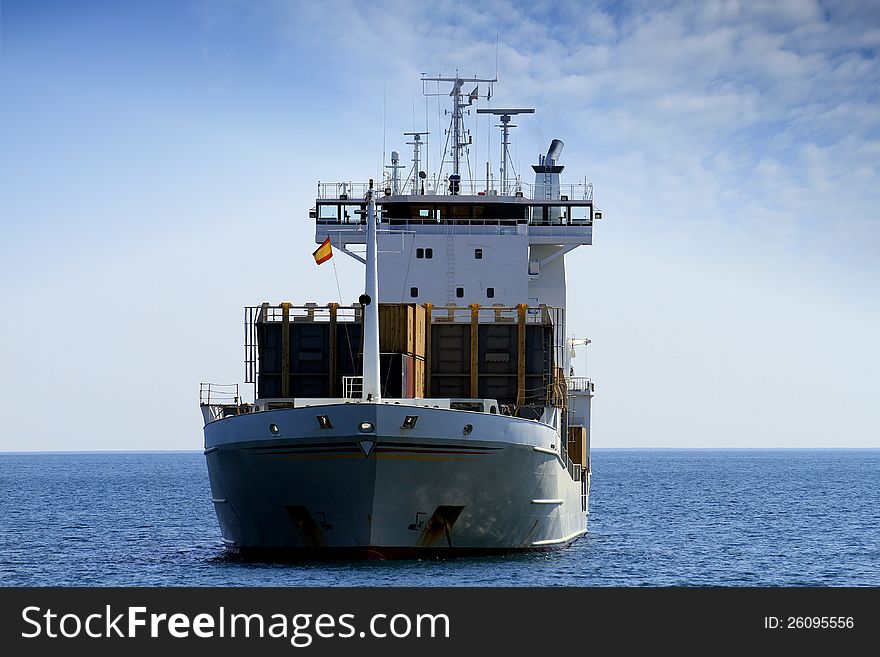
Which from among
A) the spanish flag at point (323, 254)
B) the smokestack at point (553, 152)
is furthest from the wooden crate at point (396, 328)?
the smokestack at point (553, 152)

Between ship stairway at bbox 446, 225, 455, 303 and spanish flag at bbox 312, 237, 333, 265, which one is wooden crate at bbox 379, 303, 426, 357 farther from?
ship stairway at bbox 446, 225, 455, 303

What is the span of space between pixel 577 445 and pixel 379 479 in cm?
1362

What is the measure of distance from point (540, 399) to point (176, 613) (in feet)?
59.1

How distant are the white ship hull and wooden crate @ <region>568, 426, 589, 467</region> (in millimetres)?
8921

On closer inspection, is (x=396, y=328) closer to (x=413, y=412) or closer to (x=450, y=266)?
(x=413, y=412)

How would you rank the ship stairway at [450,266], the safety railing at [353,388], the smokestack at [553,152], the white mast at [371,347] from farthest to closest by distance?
the smokestack at [553,152]
the ship stairway at [450,266]
the safety railing at [353,388]
the white mast at [371,347]

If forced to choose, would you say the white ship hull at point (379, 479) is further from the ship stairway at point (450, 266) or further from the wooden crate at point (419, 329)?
the ship stairway at point (450, 266)

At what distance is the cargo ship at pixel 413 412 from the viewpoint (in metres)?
28.7

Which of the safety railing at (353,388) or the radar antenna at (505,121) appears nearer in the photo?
the safety railing at (353,388)

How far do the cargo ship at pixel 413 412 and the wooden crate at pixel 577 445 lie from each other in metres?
0.05

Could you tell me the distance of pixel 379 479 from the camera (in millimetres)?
28391

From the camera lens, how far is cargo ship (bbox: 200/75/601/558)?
28.7 m

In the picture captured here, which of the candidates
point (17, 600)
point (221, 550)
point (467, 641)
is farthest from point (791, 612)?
point (221, 550)

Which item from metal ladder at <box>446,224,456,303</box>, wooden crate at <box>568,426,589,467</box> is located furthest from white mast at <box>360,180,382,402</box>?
wooden crate at <box>568,426,589,467</box>
